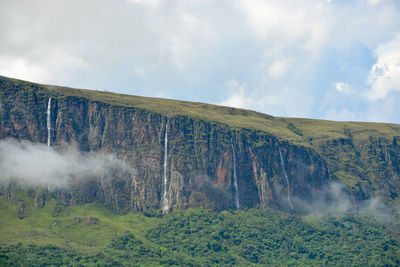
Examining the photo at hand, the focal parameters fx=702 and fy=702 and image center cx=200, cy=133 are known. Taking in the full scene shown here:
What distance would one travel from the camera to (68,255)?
157750 millimetres

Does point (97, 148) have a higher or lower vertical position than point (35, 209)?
higher

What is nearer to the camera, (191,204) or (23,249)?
(23,249)

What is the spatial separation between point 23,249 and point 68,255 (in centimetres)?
1023

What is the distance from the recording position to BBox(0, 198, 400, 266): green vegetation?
15838 cm

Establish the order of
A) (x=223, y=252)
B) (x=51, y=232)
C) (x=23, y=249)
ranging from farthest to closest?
(x=223, y=252), (x=51, y=232), (x=23, y=249)

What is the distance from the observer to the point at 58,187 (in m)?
187

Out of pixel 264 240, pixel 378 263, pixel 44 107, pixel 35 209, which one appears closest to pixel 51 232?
pixel 35 209

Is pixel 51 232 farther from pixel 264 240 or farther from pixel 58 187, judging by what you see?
pixel 264 240

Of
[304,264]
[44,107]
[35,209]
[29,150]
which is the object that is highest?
[44,107]

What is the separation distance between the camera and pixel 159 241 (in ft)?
588

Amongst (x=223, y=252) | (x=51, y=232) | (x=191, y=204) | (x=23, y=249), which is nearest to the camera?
(x=23, y=249)

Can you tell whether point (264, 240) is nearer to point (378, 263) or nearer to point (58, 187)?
point (378, 263)

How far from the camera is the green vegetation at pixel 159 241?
6235 inches

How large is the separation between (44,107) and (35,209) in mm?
31516
